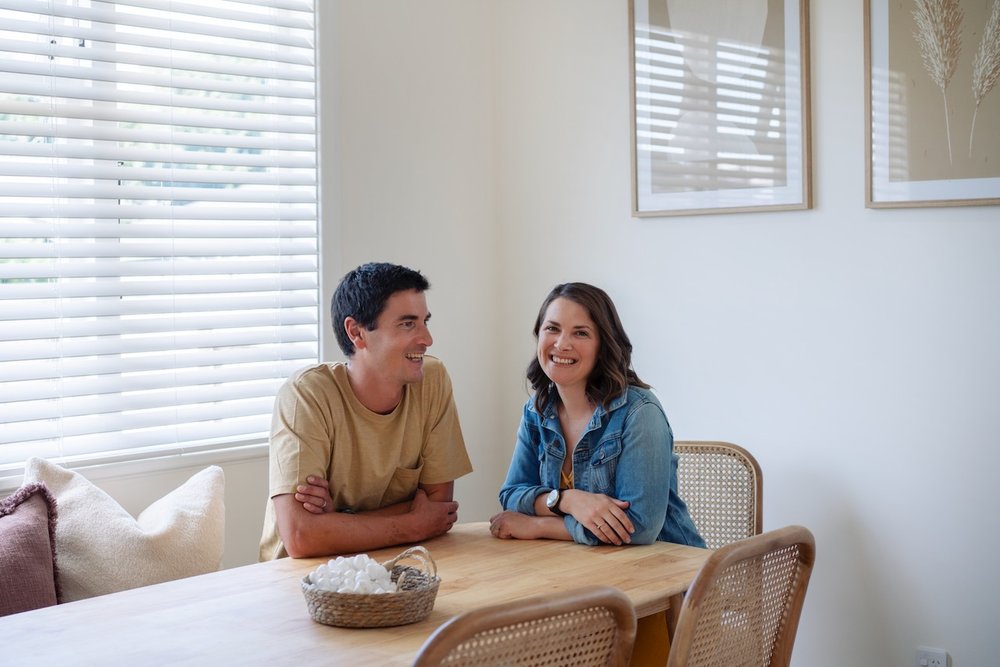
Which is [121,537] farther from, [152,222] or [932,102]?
[932,102]

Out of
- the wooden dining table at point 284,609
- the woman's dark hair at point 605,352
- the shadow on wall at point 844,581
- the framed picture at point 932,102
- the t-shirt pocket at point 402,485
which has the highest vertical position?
the framed picture at point 932,102

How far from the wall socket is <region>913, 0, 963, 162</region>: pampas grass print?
1262 mm

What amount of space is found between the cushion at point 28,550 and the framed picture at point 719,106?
1948mm

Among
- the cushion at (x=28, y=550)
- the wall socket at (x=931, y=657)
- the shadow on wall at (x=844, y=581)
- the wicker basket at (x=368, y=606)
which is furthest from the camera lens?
the shadow on wall at (x=844, y=581)

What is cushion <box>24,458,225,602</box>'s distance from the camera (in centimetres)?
252

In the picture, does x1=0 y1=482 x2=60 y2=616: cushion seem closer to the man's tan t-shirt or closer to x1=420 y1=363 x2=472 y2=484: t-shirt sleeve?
the man's tan t-shirt

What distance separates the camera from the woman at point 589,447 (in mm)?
2416

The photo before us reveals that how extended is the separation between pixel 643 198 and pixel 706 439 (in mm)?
790

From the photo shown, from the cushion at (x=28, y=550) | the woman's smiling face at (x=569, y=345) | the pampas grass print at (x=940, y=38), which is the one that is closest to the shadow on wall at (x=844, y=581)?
the woman's smiling face at (x=569, y=345)

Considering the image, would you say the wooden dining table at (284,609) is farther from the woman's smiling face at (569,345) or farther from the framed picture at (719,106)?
the framed picture at (719,106)

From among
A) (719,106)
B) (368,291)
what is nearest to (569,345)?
(368,291)

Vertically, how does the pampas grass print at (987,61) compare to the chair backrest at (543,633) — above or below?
above

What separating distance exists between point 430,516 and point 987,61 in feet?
5.75

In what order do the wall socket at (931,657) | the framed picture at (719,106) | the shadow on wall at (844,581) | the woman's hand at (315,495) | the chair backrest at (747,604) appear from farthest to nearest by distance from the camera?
the framed picture at (719,106), the shadow on wall at (844,581), the wall socket at (931,657), the woman's hand at (315,495), the chair backrest at (747,604)
